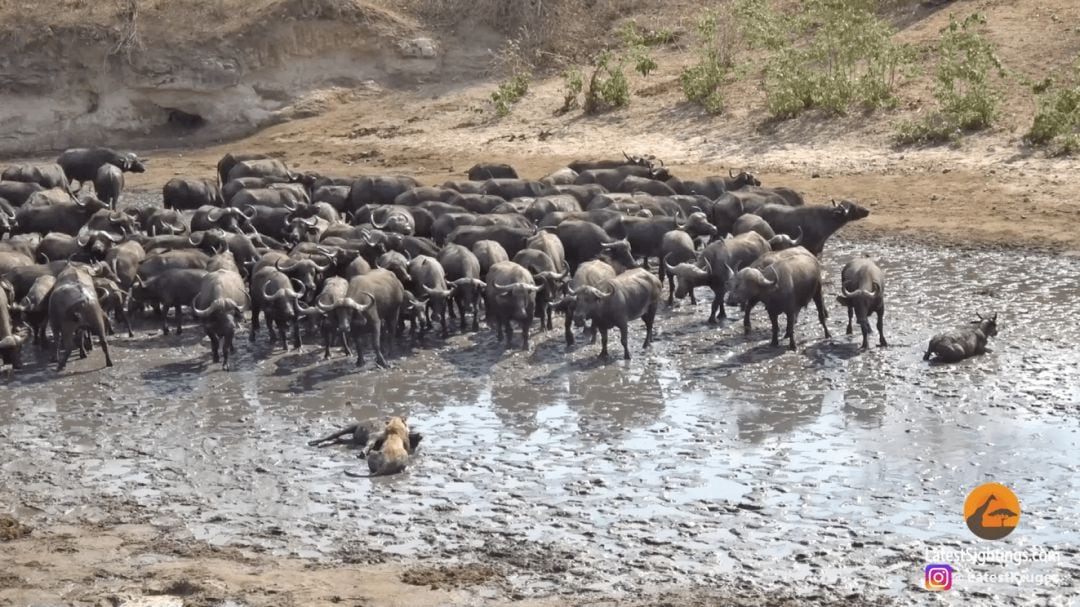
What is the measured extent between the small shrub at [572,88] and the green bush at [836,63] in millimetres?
3165

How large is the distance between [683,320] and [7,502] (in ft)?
24.3

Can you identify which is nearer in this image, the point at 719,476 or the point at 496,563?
the point at 496,563

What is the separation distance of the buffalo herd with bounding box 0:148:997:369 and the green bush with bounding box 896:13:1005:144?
3507 millimetres

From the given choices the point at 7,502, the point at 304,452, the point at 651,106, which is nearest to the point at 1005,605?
the point at 304,452

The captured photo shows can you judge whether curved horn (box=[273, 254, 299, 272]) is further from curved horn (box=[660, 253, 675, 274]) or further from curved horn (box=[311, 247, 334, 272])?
curved horn (box=[660, 253, 675, 274])

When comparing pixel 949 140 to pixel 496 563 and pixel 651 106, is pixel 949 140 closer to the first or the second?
pixel 651 106

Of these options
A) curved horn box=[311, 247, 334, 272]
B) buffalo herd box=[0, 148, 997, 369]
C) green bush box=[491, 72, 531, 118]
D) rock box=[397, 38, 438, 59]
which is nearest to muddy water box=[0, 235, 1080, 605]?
buffalo herd box=[0, 148, 997, 369]

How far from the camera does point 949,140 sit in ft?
71.9

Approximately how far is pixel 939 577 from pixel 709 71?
57.8 ft

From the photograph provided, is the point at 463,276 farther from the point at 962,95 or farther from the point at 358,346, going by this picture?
the point at 962,95

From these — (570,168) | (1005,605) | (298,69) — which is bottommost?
(1005,605)

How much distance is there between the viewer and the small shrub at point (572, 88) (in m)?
26.5

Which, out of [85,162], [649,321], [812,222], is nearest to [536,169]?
[812,222]

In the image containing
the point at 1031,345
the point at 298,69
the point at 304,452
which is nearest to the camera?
the point at 304,452
